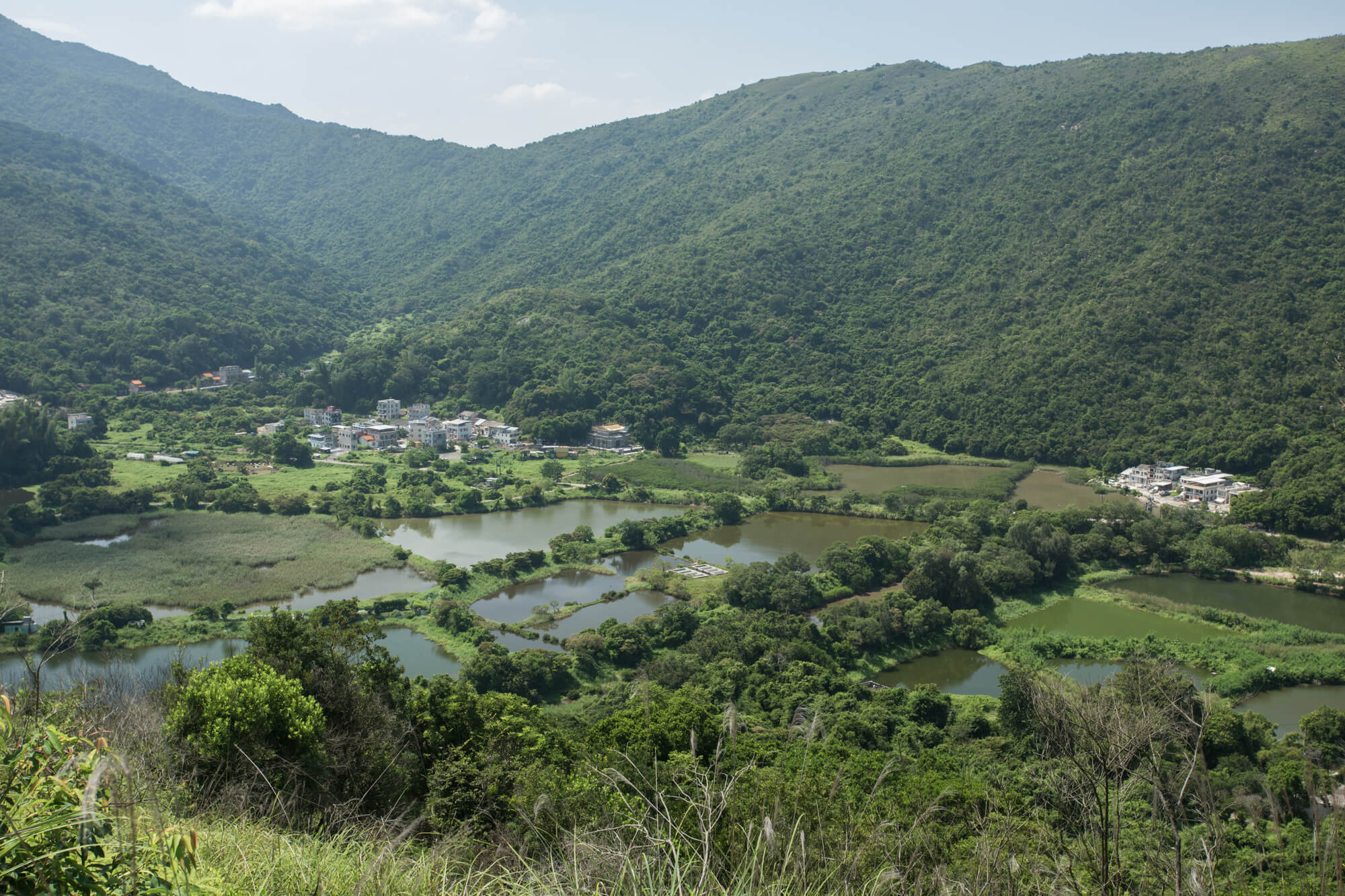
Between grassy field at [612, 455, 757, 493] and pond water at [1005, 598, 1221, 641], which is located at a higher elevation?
grassy field at [612, 455, 757, 493]

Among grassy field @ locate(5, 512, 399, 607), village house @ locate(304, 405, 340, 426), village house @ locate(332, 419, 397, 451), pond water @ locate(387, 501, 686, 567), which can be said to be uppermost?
village house @ locate(304, 405, 340, 426)

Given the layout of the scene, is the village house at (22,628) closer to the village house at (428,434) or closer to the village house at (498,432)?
the village house at (428,434)

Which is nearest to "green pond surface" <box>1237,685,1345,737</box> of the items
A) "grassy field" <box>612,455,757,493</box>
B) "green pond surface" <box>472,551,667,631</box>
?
"green pond surface" <box>472,551,667,631</box>

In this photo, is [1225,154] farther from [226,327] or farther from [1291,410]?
[226,327]

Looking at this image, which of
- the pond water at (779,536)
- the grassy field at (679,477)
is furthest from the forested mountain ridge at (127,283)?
the pond water at (779,536)

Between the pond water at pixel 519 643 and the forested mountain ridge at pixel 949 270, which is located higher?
the forested mountain ridge at pixel 949 270

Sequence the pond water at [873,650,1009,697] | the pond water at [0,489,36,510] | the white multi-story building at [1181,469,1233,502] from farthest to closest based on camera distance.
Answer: the white multi-story building at [1181,469,1233,502]
the pond water at [0,489,36,510]
the pond water at [873,650,1009,697]

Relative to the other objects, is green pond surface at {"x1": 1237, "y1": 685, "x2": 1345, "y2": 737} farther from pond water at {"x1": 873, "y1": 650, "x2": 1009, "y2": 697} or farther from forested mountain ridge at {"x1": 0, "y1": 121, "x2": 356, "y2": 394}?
forested mountain ridge at {"x1": 0, "y1": 121, "x2": 356, "y2": 394}
